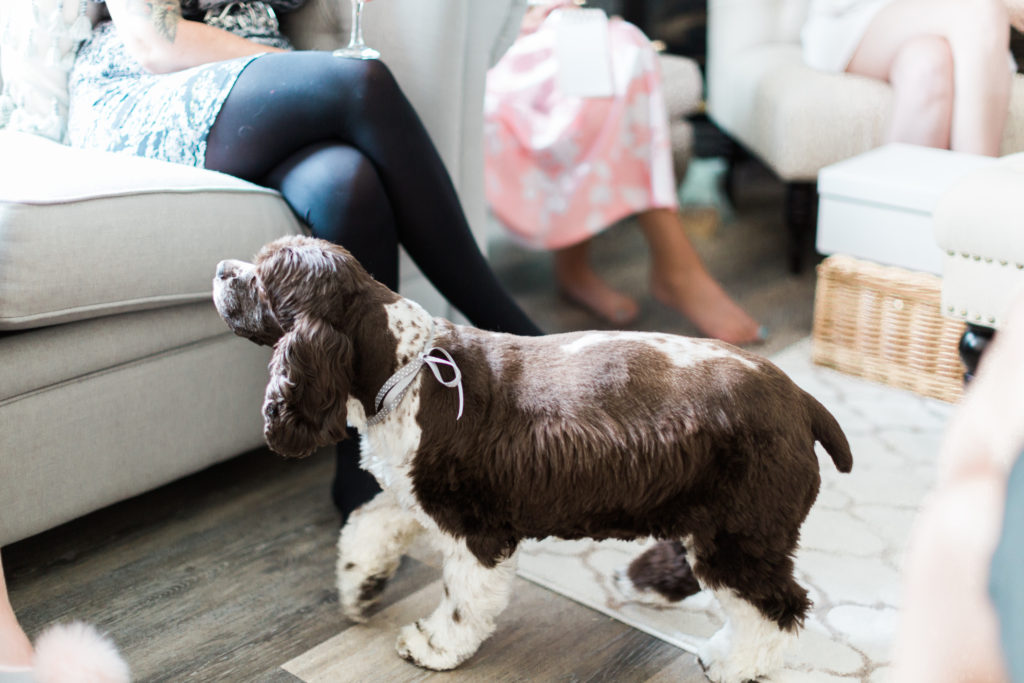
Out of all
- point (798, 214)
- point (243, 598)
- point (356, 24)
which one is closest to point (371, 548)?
point (243, 598)

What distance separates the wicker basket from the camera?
1.82 metres

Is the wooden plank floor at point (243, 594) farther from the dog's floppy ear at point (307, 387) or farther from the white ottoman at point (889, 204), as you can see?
the white ottoman at point (889, 204)

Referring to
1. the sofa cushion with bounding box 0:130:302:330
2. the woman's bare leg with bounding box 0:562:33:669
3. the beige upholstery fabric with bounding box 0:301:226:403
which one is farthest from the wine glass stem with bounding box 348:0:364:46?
→ the woman's bare leg with bounding box 0:562:33:669

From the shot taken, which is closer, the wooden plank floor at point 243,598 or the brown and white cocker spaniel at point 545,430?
the brown and white cocker spaniel at point 545,430

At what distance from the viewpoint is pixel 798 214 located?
2463mm

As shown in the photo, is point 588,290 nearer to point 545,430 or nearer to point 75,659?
point 545,430

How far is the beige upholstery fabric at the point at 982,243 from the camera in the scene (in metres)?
1.49

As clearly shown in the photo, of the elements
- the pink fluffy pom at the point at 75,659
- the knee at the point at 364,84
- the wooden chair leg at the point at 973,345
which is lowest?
the pink fluffy pom at the point at 75,659

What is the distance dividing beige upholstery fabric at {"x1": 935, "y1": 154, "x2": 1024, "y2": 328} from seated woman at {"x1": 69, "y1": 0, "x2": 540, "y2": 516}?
0.69 metres

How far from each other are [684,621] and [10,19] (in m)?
1.33

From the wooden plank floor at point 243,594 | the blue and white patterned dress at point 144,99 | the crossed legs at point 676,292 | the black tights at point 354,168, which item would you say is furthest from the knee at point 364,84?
the crossed legs at point 676,292

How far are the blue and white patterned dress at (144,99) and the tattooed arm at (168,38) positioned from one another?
0.02 metres

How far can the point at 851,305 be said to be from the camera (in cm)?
194

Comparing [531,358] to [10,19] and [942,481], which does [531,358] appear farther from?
[10,19]
